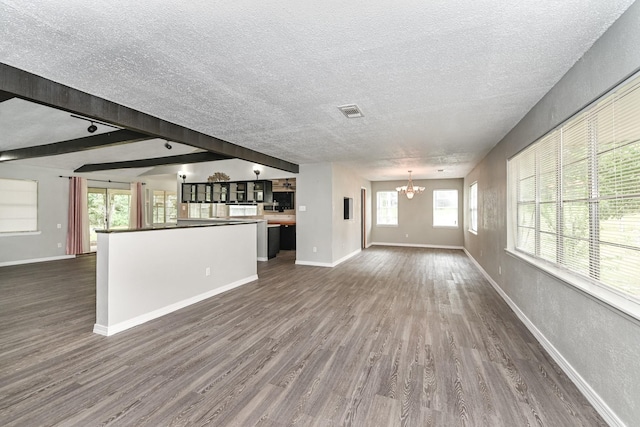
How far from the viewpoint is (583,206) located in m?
2.31

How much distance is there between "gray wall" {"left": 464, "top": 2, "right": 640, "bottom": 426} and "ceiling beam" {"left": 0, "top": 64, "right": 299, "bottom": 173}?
4231mm

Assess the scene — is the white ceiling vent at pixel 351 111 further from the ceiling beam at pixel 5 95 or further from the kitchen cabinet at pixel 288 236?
the kitchen cabinet at pixel 288 236

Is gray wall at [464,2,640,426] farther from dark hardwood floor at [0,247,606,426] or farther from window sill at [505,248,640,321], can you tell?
dark hardwood floor at [0,247,606,426]

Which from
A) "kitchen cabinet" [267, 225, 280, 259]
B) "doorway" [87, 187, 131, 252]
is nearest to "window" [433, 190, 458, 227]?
"kitchen cabinet" [267, 225, 280, 259]

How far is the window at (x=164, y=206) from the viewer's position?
10625 millimetres

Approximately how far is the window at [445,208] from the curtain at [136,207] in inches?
408

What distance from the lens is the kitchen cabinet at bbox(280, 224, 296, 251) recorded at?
9.77m

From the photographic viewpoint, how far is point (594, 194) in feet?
7.03

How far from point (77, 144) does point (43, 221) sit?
391cm

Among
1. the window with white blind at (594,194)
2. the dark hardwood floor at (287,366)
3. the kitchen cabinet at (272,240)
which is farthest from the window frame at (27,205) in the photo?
the window with white blind at (594,194)

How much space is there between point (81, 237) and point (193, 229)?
6470mm

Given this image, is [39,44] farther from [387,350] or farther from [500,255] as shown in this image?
[500,255]

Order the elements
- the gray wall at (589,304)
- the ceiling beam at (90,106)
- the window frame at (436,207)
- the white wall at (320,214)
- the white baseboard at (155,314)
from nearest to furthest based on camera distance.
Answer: the gray wall at (589,304) < the ceiling beam at (90,106) < the white baseboard at (155,314) < the white wall at (320,214) < the window frame at (436,207)

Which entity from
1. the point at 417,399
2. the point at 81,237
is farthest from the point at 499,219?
the point at 81,237
